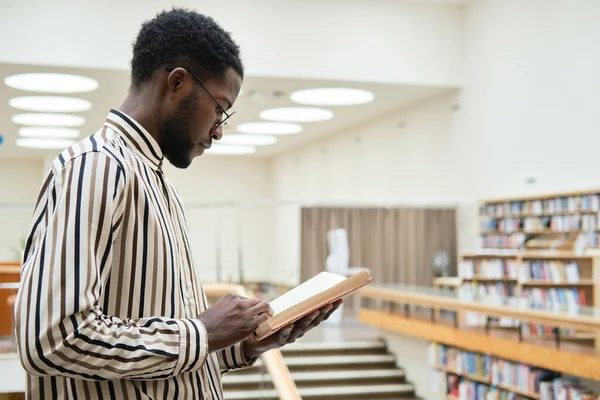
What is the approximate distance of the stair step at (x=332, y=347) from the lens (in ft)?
35.4

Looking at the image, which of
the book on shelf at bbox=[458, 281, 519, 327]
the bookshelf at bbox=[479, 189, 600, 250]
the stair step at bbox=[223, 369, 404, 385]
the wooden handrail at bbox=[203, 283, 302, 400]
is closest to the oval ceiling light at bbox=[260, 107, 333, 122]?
the bookshelf at bbox=[479, 189, 600, 250]

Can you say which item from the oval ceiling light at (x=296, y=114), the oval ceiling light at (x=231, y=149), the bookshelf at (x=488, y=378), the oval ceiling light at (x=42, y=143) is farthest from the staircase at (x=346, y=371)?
the oval ceiling light at (x=42, y=143)

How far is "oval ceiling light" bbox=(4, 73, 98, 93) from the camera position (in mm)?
12133

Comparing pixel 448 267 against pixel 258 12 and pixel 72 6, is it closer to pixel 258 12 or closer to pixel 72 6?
pixel 258 12

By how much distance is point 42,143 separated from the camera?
2000 centimetres

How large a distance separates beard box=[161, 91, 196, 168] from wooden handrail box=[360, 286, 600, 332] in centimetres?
505

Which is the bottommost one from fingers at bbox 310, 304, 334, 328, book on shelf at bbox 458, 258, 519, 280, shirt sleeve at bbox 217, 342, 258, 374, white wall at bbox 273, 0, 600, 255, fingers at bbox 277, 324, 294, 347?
book on shelf at bbox 458, 258, 519, 280

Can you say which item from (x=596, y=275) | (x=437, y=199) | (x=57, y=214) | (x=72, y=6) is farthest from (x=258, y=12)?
(x=57, y=214)

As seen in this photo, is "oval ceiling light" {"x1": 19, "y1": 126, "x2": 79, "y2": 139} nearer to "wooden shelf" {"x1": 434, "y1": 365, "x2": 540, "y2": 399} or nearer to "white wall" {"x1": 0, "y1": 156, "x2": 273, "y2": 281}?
"white wall" {"x1": 0, "y1": 156, "x2": 273, "y2": 281}

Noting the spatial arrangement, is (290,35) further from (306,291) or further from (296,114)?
(306,291)

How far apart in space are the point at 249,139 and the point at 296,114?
4.02 metres

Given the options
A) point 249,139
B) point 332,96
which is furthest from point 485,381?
point 249,139

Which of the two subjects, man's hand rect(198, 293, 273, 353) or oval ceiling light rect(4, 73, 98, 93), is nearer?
man's hand rect(198, 293, 273, 353)

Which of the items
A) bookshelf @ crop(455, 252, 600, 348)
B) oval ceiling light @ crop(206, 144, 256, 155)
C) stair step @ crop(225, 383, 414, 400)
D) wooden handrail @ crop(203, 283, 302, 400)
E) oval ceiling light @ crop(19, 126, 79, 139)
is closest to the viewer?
wooden handrail @ crop(203, 283, 302, 400)
